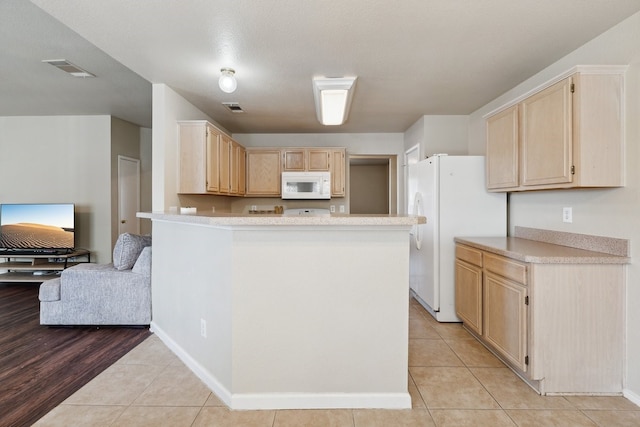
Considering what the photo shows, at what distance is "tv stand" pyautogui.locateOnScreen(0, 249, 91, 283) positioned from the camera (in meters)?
4.69

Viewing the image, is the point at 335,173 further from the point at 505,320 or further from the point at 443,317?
the point at 505,320

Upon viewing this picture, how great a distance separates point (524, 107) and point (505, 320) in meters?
1.63

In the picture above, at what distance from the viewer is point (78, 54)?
2930 millimetres

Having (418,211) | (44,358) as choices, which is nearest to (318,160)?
(418,211)

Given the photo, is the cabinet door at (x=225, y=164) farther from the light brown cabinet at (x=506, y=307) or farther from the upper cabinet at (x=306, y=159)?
the light brown cabinet at (x=506, y=307)

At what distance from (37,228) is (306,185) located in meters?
4.10

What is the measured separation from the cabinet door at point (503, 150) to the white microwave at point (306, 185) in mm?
2411

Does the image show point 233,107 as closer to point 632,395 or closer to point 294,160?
point 294,160

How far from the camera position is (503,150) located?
9.34ft

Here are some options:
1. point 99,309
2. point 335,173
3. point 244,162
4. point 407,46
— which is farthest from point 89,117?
point 407,46

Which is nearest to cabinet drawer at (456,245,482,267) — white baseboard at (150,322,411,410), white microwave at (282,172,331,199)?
white baseboard at (150,322,411,410)

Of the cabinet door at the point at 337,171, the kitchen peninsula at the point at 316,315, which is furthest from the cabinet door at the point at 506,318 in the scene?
the cabinet door at the point at 337,171

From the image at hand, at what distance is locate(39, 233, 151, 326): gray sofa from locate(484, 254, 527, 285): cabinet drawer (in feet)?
10.0

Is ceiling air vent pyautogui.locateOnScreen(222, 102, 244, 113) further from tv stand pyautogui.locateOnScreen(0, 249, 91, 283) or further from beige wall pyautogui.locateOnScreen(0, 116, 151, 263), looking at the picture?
tv stand pyautogui.locateOnScreen(0, 249, 91, 283)
